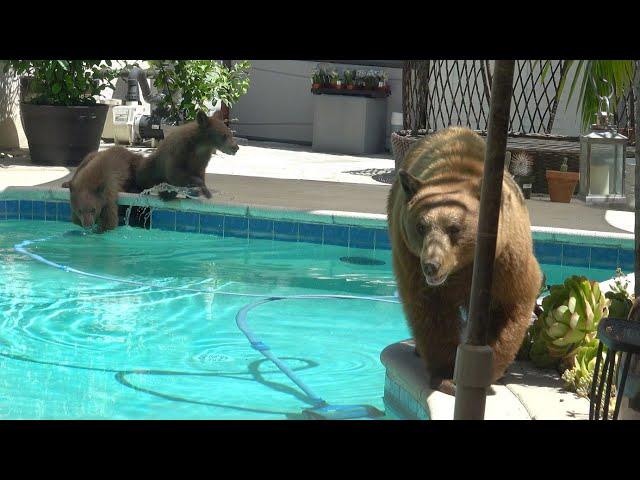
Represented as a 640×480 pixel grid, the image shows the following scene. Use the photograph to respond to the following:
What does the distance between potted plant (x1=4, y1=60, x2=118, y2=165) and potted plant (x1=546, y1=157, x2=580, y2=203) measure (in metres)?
5.35

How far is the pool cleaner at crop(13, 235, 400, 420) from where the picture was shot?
441 cm

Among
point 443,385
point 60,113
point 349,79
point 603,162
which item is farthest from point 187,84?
point 443,385

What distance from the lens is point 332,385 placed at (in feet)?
16.8

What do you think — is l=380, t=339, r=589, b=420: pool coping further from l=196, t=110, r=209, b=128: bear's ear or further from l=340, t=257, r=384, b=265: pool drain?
l=196, t=110, r=209, b=128: bear's ear

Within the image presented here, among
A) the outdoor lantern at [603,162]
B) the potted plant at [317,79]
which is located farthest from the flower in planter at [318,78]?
the outdoor lantern at [603,162]

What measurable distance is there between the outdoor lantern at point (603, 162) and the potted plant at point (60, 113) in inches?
222

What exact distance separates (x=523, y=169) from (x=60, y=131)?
550 cm

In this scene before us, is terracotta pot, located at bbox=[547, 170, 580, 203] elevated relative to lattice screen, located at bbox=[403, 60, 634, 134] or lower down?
lower down

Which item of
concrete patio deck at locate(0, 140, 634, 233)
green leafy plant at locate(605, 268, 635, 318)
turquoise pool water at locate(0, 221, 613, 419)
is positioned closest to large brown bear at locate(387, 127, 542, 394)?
green leafy plant at locate(605, 268, 635, 318)

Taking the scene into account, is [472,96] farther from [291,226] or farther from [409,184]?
[409,184]

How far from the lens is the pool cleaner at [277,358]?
14.5ft
